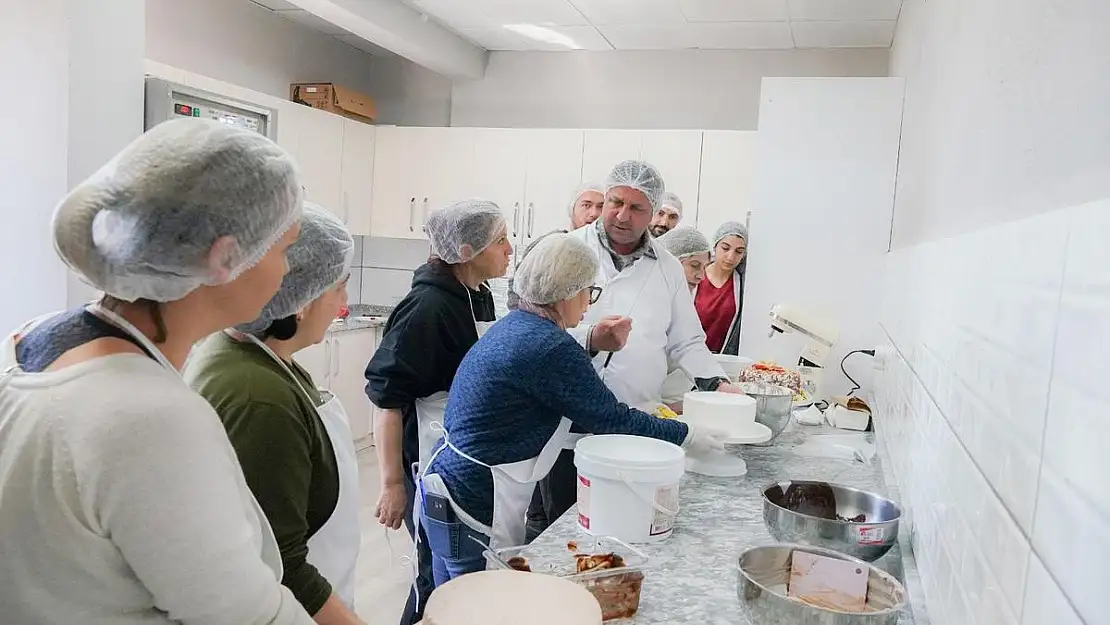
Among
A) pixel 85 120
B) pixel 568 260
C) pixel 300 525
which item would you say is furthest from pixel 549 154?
pixel 300 525

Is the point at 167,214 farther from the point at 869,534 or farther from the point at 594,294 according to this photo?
the point at 594,294

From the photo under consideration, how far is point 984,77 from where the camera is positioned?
1.37m

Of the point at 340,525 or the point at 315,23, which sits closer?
the point at 340,525

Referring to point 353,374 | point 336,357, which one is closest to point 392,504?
point 336,357

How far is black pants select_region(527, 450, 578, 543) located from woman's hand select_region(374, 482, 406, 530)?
0.37 metres

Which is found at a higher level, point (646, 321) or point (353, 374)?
point (646, 321)

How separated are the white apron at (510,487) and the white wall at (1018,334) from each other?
78 cm

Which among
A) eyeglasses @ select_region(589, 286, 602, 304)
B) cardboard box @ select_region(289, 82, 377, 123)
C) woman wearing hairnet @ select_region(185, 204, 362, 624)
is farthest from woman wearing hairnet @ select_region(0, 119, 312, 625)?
cardboard box @ select_region(289, 82, 377, 123)

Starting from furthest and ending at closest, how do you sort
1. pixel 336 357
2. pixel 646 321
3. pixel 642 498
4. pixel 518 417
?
pixel 336 357
pixel 646 321
pixel 518 417
pixel 642 498

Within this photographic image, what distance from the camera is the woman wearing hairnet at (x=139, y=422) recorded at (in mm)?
768

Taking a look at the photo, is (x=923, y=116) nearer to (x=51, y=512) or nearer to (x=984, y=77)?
(x=984, y=77)

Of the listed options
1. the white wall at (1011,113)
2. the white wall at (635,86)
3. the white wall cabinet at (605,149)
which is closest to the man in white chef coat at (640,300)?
the white wall at (1011,113)

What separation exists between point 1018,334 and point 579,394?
1010 millimetres

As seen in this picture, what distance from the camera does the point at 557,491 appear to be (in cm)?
218
